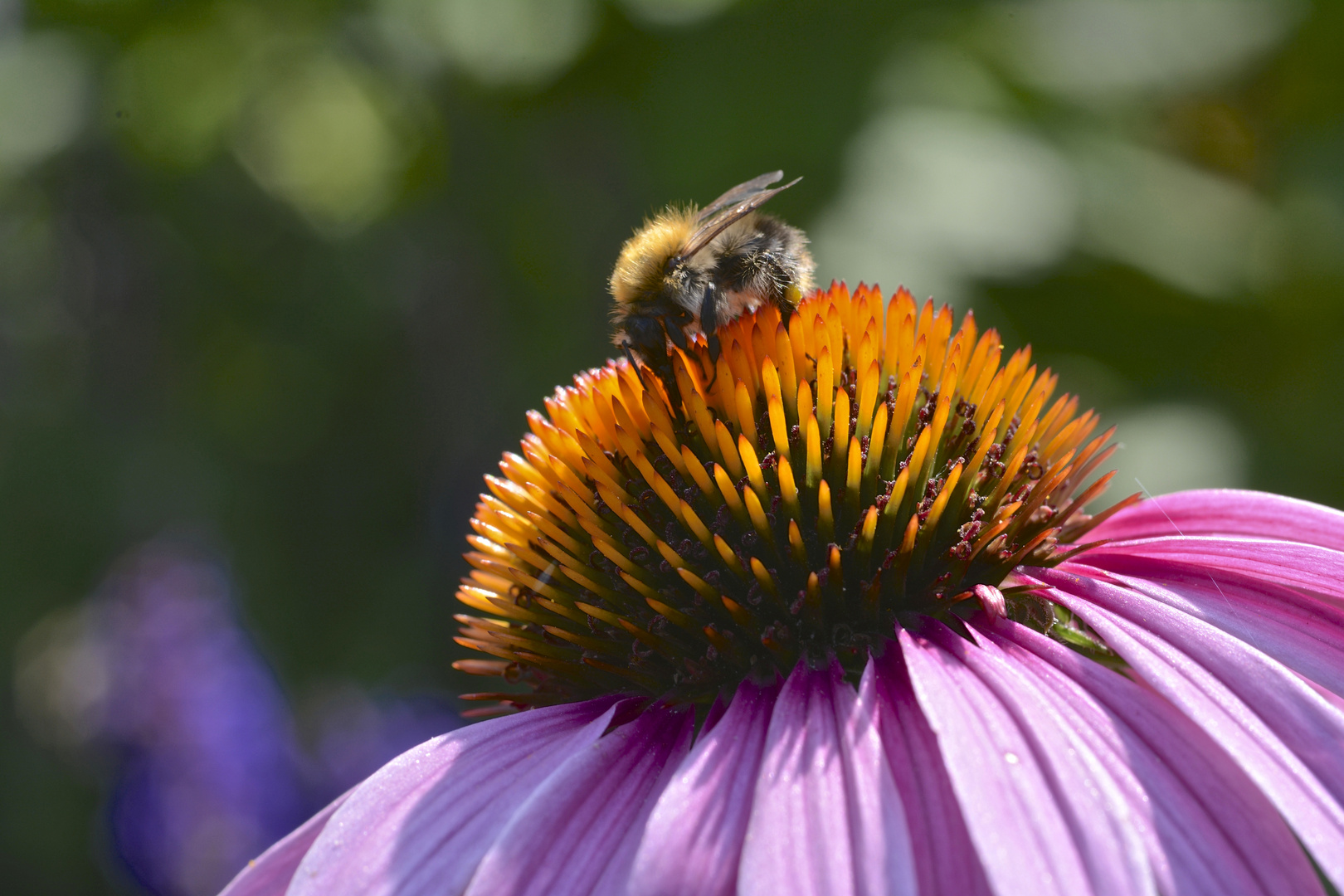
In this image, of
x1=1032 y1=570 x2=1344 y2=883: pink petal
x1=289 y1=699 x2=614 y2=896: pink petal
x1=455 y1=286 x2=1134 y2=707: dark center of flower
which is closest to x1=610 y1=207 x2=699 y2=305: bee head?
x1=455 y1=286 x2=1134 y2=707: dark center of flower

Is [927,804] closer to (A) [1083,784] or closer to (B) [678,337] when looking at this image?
(A) [1083,784]

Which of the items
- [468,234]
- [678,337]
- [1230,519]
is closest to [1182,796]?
[1230,519]

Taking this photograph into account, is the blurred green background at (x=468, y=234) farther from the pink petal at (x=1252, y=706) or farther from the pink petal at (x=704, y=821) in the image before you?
the pink petal at (x=704, y=821)

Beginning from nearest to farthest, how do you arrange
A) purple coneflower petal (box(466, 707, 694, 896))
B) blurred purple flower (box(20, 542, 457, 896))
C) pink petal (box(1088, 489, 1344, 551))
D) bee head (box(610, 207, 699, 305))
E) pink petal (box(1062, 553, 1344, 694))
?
purple coneflower petal (box(466, 707, 694, 896)), pink petal (box(1062, 553, 1344, 694)), pink petal (box(1088, 489, 1344, 551)), bee head (box(610, 207, 699, 305)), blurred purple flower (box(20, 542, 457, 896))

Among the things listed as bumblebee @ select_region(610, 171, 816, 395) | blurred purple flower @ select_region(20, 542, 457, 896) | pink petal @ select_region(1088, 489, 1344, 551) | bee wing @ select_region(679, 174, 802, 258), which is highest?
bee wing @ select_region(679, 174, 802, 258)

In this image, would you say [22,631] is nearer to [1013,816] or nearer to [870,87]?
[870,87]

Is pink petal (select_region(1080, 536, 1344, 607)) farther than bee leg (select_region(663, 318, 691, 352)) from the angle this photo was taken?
No

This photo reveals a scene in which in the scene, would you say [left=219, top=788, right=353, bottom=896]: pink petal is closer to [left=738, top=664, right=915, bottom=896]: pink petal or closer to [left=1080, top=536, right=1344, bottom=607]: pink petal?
[left=738, top=664, right=915, bottom=896]: pink petal

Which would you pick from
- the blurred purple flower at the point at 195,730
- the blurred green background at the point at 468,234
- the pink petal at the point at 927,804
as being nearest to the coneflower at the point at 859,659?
the pink petal at the point at 927,804
